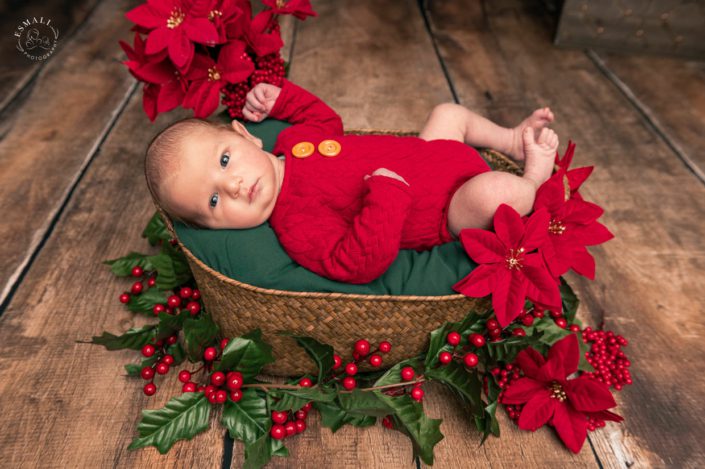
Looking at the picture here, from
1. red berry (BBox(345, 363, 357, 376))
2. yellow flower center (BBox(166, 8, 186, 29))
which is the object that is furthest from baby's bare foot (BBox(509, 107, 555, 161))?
yellow flower center (BBox(166, 8, 186, 29))

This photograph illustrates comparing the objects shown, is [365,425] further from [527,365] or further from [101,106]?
[101,106]

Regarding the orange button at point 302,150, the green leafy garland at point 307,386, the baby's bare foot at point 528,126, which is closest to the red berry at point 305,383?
the green leafy garland at point 307,386

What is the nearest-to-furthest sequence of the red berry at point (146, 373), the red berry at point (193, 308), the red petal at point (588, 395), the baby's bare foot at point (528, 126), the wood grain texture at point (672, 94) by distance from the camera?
the red petal at point (588, 395) → the red berry at point (146, 373) → the red berry at point (193, 308) → the baby's bare foot at point (528, 126) → the wood grain texture at point (672, 94)

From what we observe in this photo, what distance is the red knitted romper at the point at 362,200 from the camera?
0.92 meters

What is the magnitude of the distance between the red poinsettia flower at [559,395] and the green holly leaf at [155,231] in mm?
781

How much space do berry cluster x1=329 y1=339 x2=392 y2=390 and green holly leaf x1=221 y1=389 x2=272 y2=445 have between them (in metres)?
0.14

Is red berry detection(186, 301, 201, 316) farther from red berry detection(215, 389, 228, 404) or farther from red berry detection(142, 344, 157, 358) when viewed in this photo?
red berry detection(215, 389, 228, 404)

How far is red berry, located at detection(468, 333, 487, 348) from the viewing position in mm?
932

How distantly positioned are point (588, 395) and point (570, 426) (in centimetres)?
7

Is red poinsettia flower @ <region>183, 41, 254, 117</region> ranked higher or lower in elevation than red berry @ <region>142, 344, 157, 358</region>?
higher

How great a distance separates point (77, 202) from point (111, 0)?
4.29ft

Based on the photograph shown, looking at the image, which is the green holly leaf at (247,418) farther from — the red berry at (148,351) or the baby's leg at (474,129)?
the baby's leg at (474,129)

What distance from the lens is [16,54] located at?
1.84 metres

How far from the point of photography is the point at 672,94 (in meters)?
1.73
